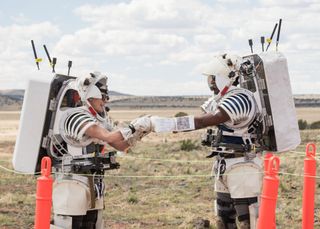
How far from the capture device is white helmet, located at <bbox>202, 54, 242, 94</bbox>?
6391mm

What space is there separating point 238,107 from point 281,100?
1.92ft

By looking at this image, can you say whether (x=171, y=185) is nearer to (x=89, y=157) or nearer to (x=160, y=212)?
(x=160, y=212)

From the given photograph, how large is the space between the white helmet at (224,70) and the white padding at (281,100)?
11.1 inches

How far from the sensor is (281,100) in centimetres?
642

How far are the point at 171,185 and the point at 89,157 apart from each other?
10.3m

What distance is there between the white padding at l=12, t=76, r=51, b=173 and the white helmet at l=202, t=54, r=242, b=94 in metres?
1.59

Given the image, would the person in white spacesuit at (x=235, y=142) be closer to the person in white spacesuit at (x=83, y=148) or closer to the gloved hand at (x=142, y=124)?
the gloved hand at (x=142, y=124)

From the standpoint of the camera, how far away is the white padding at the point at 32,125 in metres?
6.00

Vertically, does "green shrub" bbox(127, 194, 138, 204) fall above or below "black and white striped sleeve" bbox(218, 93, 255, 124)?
above

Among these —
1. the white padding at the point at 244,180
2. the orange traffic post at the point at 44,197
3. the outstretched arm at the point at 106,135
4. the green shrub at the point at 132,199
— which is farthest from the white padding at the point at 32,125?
the green shrub at the point at 132,199

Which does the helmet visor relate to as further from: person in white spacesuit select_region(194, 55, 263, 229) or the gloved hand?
the gloved hand

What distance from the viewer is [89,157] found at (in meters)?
6.00

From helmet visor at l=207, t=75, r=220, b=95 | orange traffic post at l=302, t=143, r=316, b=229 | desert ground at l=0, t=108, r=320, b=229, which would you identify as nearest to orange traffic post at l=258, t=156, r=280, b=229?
helmet visor at l=207, t=75, r=220, b=95

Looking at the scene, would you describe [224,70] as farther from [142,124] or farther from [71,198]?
[71,198]
